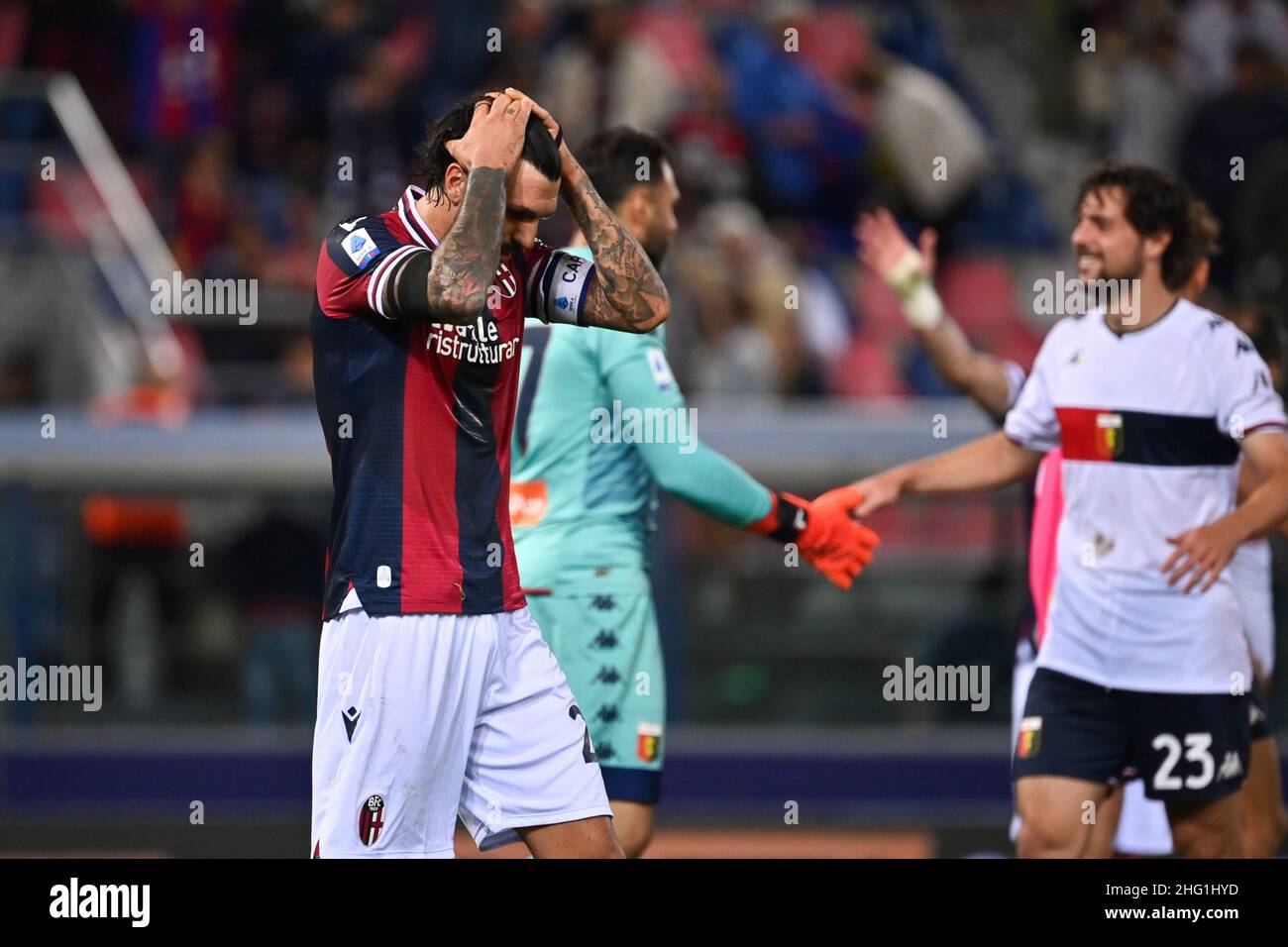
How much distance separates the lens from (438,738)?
4.21 m

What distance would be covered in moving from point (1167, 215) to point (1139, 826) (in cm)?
250

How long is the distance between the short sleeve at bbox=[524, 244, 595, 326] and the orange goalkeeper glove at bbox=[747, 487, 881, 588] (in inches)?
47.0

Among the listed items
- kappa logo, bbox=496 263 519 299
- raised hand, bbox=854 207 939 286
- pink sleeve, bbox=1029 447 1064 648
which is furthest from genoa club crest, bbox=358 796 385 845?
raised hand, bbox=854 207 939 286

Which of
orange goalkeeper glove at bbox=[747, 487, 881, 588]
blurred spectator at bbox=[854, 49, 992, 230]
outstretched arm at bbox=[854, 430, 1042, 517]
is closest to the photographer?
orange goalkeeper glove at bbox=[747, 487, 881, 588]

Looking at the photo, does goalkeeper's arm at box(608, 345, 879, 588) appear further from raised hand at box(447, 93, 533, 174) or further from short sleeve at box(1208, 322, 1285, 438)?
raised hand at box(447, 93, 533, 174)

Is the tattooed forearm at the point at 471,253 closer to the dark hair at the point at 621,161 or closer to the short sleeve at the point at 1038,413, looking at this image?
the dark hair at the point at 621,161

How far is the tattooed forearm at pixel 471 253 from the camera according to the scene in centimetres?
402

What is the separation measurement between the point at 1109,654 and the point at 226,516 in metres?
5.30

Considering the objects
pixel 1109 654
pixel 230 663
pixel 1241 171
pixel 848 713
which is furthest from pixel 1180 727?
pixel 1241 171

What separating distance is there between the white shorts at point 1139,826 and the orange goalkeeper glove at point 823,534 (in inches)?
77.3
